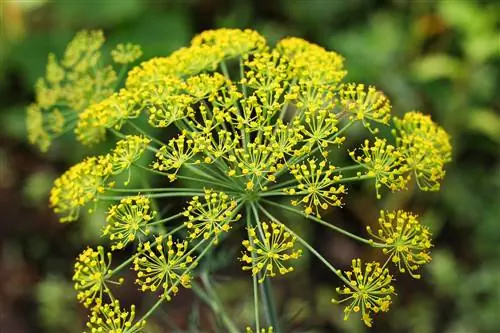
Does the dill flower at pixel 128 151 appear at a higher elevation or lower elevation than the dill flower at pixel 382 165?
lower

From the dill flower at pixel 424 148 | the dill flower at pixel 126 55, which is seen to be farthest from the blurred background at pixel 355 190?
the dill flower at pixel 424 148

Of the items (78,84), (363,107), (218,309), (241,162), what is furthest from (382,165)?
(78,84)

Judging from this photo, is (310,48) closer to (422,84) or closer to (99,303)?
(99,303)

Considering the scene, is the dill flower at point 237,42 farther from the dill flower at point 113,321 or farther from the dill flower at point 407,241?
the dill flower at point 113,321

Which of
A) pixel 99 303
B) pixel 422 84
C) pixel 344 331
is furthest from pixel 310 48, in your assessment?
pixel 422 84

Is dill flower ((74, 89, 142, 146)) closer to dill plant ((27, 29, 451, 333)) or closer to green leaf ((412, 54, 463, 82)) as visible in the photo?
dill plant ((27, 29, 451, 333))

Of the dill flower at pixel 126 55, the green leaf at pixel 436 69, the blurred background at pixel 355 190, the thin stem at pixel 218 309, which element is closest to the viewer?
the thin stem at pixel 218 309

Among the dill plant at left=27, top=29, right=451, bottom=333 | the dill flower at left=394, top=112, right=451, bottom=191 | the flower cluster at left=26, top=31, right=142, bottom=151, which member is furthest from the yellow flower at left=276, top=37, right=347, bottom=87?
the flower cluster at left=26, top=31, right=142, bottom=151

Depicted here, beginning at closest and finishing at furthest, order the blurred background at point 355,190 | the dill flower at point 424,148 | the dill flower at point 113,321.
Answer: the dill flower at point 113,321
the dill flower at point 424,148
the blurred background at point 355,190

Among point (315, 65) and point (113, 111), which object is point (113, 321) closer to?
point (113, 111)
